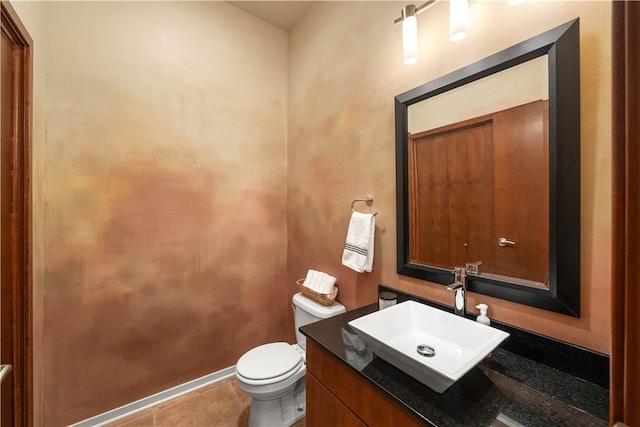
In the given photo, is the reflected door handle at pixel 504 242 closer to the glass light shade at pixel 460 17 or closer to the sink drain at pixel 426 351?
the sink drain at pixel 426 351

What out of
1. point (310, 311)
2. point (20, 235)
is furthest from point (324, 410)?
point (20, 235)

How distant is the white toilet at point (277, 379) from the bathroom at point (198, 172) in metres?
0.28

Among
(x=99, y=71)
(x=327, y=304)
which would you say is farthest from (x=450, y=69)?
(x=99, y=71)

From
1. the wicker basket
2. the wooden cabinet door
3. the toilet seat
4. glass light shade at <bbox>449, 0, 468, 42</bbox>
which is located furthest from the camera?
the wicker basket

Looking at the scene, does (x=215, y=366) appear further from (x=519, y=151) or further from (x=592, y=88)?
(x=592, y=88)

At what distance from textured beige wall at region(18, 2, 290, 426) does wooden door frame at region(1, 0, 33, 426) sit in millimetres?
146

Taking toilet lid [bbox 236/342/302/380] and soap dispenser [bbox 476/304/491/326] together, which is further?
toilet lid [bbox 236/342/302/380]

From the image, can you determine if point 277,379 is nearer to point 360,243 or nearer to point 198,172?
Answer: point 360,243

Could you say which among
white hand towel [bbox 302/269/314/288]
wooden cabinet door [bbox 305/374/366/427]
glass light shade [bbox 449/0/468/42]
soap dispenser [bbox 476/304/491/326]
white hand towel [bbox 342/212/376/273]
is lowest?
wooden cabinet door [bbox 305/374/366/427]

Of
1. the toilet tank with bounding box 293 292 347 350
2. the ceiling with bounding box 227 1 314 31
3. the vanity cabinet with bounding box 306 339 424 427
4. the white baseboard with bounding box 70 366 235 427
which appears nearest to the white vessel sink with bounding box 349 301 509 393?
the vanity cabinet with bounding box 306 339 424 427

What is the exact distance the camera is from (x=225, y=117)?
202 cm

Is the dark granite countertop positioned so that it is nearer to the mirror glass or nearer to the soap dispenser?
the soap dispenser

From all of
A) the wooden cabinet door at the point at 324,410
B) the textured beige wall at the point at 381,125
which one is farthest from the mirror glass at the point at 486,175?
the wooden cabinet door at the point at 324,410

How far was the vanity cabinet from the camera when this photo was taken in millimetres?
804
